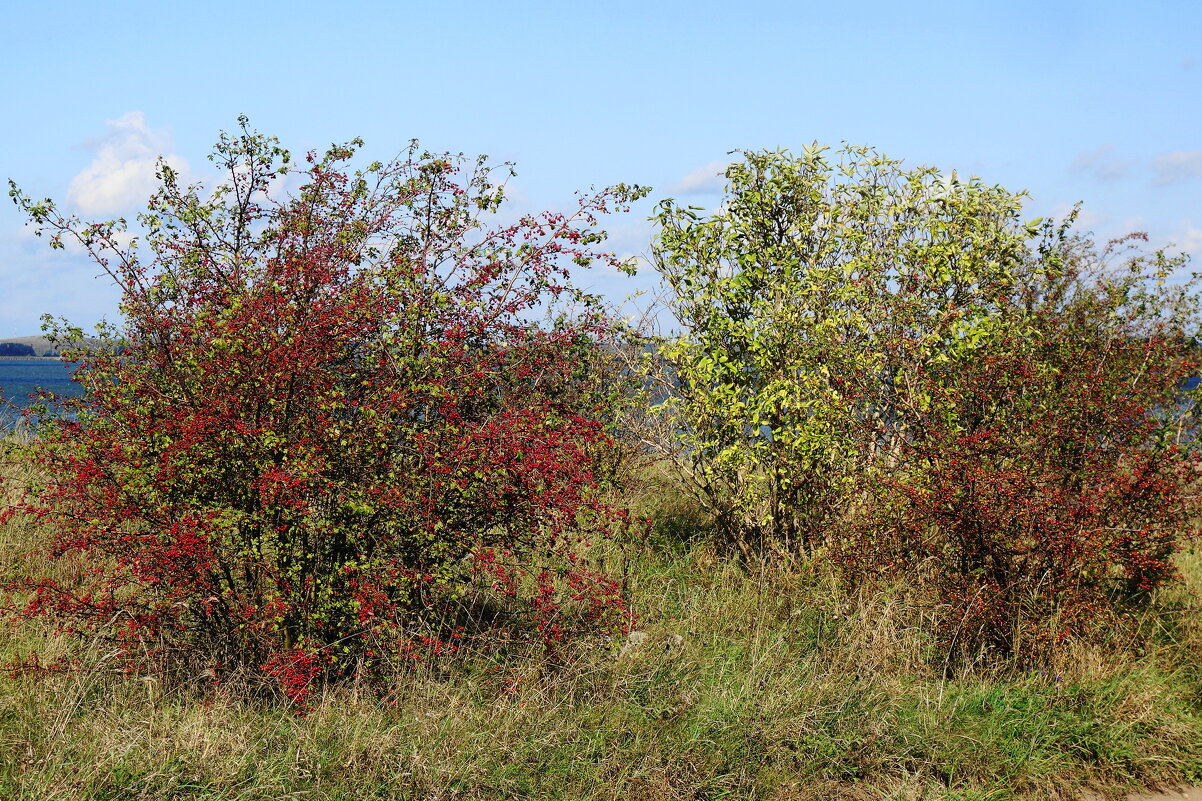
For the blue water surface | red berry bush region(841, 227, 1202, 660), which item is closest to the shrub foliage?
red berry bush region(841, 227, 1202, 660)

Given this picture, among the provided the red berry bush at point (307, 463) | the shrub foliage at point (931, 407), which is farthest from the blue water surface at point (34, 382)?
the shrub foliage at point (931, 407)

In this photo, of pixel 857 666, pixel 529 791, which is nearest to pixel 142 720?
pixel 529 791

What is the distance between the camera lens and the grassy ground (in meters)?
4.54

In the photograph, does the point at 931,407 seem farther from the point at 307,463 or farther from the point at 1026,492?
the point at 307,463

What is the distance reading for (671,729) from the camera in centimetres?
511

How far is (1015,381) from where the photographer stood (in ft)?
21.7

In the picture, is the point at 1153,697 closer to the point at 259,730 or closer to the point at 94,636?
the point at 259,730

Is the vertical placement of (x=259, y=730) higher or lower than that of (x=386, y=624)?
lower

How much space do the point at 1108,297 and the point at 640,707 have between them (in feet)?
21.2

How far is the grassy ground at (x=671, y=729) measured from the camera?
4.54m

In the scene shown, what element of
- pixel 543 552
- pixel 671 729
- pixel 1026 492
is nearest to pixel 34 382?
pixel 543 552

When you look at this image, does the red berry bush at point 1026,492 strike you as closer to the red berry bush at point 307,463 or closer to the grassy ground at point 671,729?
the grassy ground at point 671,729

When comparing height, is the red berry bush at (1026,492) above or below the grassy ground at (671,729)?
above

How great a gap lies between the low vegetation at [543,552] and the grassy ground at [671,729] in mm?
22
